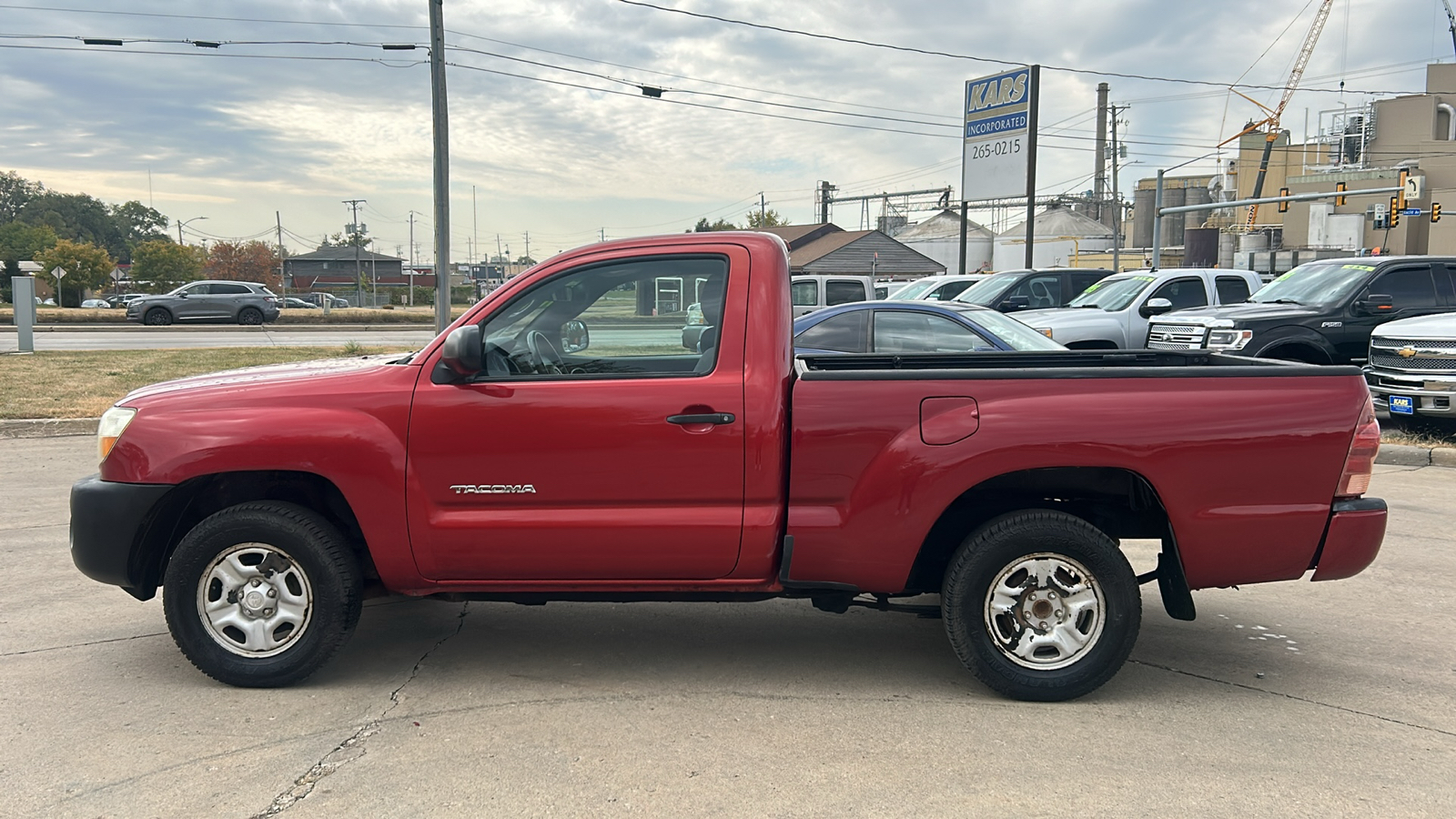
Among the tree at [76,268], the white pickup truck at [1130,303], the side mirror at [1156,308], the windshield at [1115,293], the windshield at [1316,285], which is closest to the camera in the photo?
Result: the windshield at [1316,285]

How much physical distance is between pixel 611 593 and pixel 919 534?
1251 millimetres

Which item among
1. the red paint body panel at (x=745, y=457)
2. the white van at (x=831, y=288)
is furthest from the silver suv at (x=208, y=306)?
the red paint body panel at (x=745, y=457)

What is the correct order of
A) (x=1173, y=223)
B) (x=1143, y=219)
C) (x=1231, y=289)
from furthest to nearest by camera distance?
1. (x=1173, y=223)
2. (x=1143, y=219)
3. (x=1231, y=289)

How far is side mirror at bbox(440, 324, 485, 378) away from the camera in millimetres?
3877

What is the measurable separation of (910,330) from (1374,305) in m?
6.03

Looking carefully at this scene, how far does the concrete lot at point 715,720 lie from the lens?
3.27 metres

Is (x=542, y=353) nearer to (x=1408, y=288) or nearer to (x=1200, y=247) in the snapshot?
(x=1408, y=288)

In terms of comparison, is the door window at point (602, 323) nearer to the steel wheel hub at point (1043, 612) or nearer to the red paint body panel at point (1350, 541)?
the steel wheel hub at point (1043, 612)

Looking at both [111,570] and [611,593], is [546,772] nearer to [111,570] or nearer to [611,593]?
[611,593]

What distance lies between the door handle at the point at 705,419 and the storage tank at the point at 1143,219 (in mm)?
85183

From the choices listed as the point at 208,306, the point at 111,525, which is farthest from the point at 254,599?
the point at 208,306

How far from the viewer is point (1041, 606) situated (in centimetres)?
400

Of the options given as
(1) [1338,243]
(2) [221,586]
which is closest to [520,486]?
(2) [221,586]

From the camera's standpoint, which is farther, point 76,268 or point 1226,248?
point 1226,248
